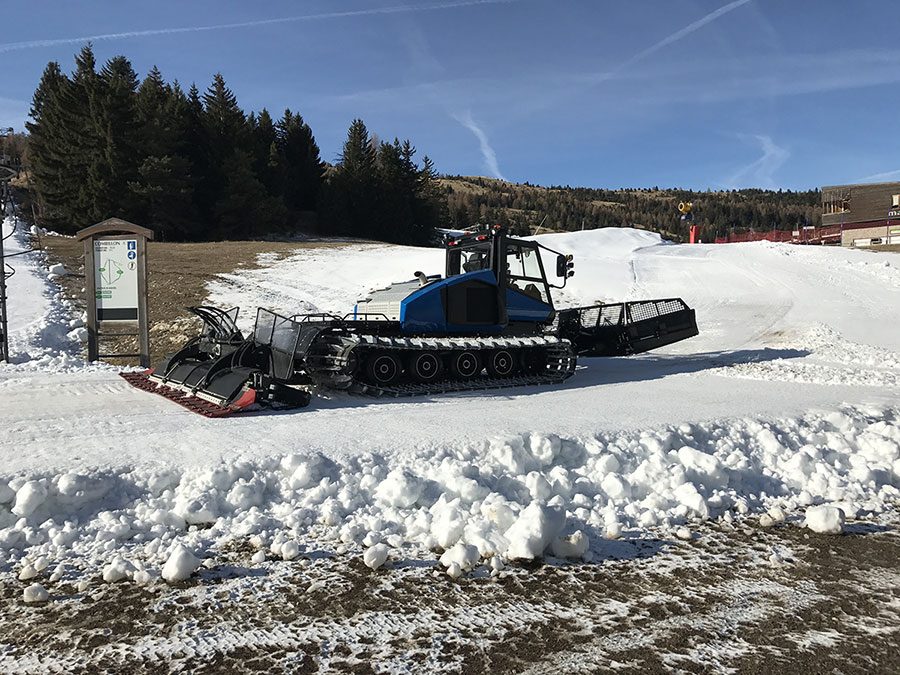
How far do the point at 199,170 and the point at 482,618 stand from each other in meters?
41.9

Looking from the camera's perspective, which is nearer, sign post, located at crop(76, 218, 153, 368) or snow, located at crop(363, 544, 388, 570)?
snow, located at crop(363, 544, 388, 570)

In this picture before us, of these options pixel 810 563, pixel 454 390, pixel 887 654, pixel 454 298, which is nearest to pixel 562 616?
pixel 887 654

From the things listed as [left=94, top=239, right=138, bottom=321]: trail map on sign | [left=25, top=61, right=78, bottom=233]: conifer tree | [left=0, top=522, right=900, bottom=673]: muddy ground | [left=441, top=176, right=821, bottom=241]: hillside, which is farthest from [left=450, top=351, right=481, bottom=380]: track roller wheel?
[left=441, top=176, right=821, bottom=241]: hillside

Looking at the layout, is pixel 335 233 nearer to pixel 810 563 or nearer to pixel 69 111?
pixel 69 111

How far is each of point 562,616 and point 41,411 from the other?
20.5ft

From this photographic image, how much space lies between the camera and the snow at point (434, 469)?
164 inches

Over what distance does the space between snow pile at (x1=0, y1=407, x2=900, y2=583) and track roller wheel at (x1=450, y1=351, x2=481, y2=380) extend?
350 cm

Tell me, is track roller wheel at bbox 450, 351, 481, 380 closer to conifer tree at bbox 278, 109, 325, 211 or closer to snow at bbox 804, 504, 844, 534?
snow at bbox 804, 504, 844, 534

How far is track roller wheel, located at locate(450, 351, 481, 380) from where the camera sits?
9359 mm

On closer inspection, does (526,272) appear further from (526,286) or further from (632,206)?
(632,206)

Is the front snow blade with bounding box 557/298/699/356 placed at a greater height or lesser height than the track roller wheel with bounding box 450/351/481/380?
greater

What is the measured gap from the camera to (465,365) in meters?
9.51

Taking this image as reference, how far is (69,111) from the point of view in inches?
1569

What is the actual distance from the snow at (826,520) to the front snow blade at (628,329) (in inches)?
280
